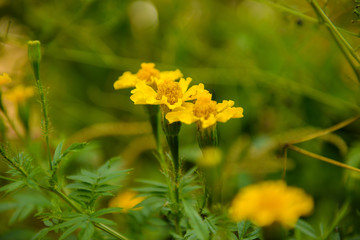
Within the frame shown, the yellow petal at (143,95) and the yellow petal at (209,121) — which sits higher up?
the yellow petal at (143,95)

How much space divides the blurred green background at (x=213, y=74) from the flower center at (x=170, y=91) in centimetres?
38

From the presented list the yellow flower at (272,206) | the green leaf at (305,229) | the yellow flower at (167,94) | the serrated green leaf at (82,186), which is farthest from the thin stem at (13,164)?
the green leaf at (305,229)

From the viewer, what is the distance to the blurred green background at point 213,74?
0.93 meters

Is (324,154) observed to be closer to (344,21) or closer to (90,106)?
(344,21)

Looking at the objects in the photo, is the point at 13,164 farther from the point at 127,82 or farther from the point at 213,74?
the point at 213,74

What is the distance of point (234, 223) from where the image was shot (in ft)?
1.54

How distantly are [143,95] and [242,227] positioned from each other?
0.75ft

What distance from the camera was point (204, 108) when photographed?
44 centimetres

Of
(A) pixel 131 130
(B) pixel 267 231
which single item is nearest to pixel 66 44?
(A) pixel 131 130

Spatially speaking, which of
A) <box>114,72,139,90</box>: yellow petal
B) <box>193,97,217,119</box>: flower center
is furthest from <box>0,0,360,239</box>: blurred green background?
<box>193,97,217,119</box>: flower center

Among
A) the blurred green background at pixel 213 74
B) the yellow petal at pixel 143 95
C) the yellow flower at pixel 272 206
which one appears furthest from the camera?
the blurred green background at pixel 213 74

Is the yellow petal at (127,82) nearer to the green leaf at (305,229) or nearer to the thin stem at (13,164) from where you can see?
the thin stem at (13,164)

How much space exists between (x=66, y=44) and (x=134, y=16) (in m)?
0.32

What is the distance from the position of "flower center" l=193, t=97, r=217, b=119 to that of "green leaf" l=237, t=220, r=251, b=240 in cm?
16
